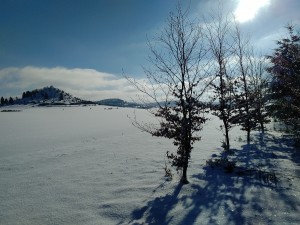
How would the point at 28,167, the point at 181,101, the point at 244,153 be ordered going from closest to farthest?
the point at 181,101
the point at 28,167
the point at 244,153

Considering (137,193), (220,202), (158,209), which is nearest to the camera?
(158,209)

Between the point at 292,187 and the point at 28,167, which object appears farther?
the point at 28,167

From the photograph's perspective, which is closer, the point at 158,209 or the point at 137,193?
the point at 158,209

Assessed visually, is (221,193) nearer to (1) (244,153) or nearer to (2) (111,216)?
(2) (111,216)

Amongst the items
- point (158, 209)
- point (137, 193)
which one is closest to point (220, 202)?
point (158, 209)

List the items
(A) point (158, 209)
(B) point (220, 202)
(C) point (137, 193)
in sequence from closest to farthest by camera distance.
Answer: (A) point (158, 209), (B) point (220, 202), (C) point (137, 193)

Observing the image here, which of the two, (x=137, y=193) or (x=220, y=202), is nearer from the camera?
(x=220, y=202)

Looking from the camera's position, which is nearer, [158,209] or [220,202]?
[158,209]

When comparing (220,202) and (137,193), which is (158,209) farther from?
(220,202)

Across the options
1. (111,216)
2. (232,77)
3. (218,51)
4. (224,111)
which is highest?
(218,51)

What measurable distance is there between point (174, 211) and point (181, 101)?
2.97 metres

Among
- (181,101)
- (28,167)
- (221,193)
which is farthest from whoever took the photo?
(28,167)

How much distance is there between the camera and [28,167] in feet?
31.6

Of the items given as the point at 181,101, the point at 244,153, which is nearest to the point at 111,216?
the point at 181,101
